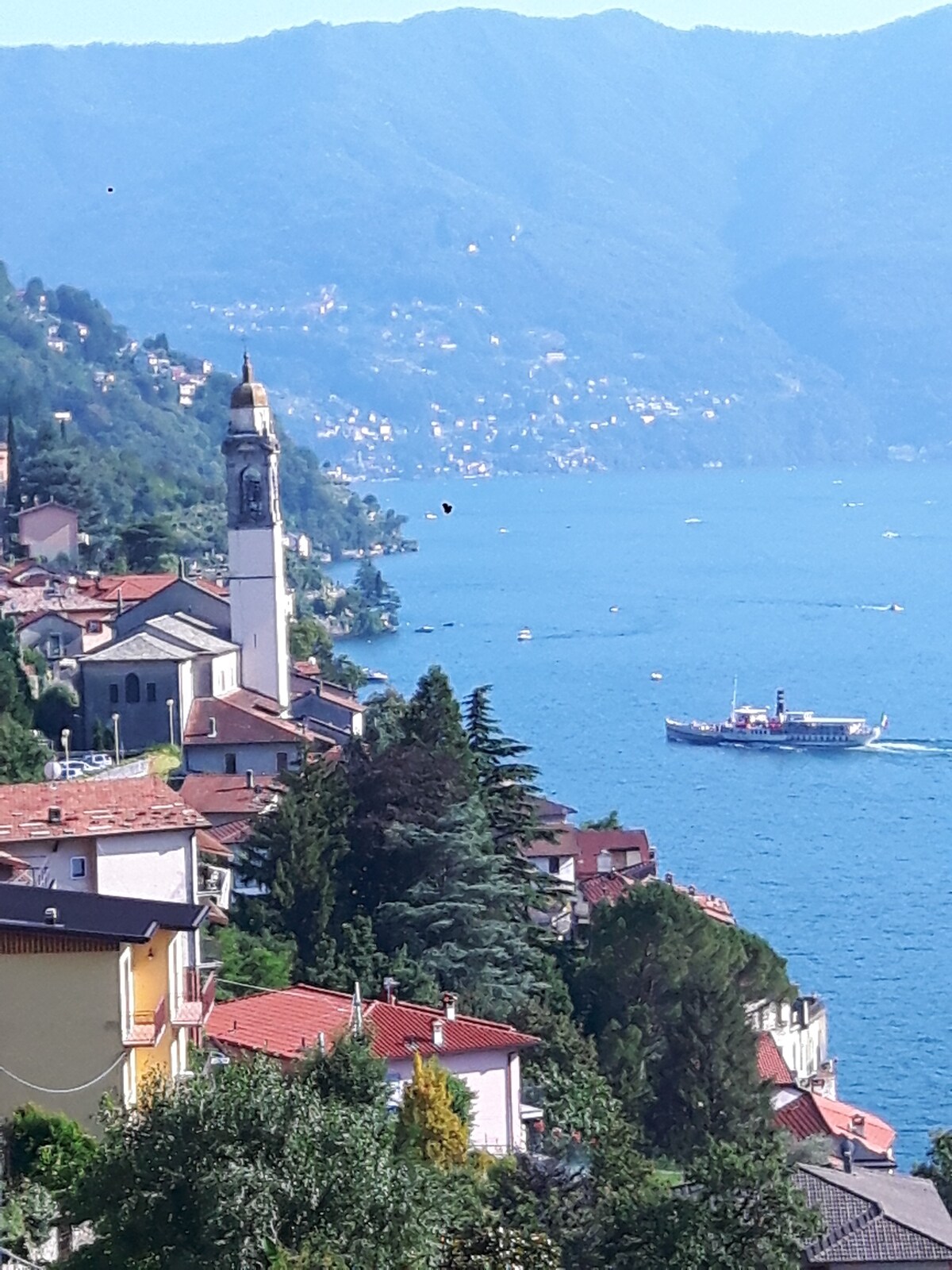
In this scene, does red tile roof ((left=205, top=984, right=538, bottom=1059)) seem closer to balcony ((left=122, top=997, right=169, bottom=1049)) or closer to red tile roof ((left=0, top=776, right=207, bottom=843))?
red tile roof ((left=0, top=776, right=207, bottom=843))

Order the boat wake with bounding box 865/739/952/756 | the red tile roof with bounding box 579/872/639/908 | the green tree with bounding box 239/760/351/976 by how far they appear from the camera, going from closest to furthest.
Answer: the green tree with bounding box 239/760/351/976, the red tile roof with bounding box 579/872/639/908, the boat wake with bounding box 865/739/952/756

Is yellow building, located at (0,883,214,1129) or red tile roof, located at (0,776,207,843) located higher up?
red tile roof, located at (0,776,207,843)

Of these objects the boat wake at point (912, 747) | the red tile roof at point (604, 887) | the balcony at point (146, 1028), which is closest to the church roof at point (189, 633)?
the red tile roof at point (604, 887)

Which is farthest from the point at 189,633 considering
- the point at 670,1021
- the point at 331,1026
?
the point at 331,1026

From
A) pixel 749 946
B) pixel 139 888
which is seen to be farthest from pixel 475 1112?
pixel 749 946

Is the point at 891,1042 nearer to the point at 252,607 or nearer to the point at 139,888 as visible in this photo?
the point at 252,607

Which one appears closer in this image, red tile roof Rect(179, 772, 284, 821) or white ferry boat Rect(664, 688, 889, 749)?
red tile roof Rect(179, 772, 284, 821)

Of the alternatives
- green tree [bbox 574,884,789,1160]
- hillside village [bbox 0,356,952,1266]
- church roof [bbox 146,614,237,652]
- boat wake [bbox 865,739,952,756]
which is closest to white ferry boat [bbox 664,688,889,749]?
boat wake [bbox 865,739,952,756]
